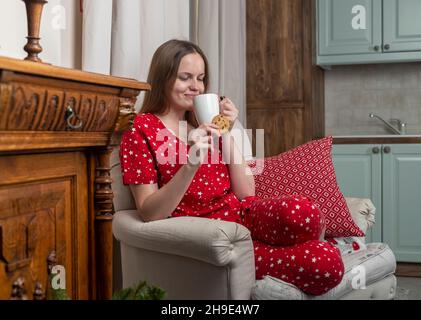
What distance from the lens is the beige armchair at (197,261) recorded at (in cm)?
166

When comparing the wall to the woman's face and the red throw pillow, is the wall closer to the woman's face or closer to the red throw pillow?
the woman's face

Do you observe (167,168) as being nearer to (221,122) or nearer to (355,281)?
(221,122)

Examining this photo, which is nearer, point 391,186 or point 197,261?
point 197,261

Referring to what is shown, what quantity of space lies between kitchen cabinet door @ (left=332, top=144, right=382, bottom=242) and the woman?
1789 mm

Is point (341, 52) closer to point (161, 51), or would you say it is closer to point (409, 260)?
point (409, 260)

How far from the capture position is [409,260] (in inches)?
149

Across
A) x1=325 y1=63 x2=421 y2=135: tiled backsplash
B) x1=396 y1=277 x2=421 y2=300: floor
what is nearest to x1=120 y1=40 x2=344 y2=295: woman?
x1=396 y1=277 x2=421 y2=300: floor

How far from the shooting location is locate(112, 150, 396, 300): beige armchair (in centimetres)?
166

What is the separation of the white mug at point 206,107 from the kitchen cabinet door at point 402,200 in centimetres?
225

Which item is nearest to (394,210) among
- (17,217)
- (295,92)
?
(295,92)

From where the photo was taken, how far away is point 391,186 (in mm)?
3826

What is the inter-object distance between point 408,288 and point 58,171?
8.64 ft

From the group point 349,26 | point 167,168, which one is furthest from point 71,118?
point 349,26

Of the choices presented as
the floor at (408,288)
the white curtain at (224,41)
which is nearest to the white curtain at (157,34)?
the white curtain at (224,41)
